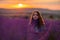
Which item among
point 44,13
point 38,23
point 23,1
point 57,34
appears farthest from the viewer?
point 23,1

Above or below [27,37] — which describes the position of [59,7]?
above

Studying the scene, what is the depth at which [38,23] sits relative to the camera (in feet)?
7.50

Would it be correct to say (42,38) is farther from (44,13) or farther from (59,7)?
(59,7)

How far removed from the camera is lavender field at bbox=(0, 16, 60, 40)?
96.0 inches

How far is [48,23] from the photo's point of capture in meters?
2.47

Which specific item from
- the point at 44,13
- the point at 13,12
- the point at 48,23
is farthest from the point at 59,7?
the point at 13,12

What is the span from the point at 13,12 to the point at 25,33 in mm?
537

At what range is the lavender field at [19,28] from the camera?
8.00 ft

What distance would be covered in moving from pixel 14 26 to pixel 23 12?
0.44 meters

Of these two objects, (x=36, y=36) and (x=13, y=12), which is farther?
(x=13, y=12)

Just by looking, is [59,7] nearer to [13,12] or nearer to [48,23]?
[48,23]

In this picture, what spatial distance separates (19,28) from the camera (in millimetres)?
2496

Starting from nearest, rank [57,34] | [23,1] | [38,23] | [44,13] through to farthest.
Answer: [38,23] → [57,34] → [44,13] → [23,1]

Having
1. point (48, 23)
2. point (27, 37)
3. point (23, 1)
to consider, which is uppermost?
point (23, 1)
